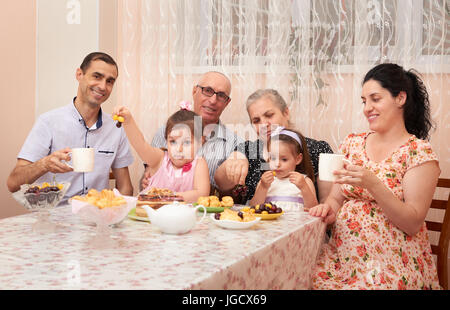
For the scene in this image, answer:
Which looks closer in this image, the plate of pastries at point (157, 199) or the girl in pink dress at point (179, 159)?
the plate of pastries at point (157, 199)

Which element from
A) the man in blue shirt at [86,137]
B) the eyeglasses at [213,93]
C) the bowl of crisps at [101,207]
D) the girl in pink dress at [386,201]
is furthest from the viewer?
the eyeglasses at [213,93]

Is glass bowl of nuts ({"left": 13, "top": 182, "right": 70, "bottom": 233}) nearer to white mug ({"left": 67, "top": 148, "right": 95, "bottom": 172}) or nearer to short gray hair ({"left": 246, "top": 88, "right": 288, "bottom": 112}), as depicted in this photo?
white mug ({"left": 67, "top": 148, "right": 95, "bottom": 172})

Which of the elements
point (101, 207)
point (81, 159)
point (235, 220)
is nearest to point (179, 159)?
point (81, 159)

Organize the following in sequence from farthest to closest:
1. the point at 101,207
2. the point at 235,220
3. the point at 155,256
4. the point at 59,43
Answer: the point at 59,43 → the point at 235,220 → the point at 101,207 → the point at 155,256

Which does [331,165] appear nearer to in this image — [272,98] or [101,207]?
[101,207]

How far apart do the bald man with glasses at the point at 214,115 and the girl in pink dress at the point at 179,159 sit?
302 mm

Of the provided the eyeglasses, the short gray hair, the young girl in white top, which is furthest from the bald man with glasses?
the young girl in white top

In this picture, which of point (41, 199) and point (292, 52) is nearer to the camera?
point (41, 199)

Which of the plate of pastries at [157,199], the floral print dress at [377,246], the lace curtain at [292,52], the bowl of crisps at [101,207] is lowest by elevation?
the floral print dress at [377,246]

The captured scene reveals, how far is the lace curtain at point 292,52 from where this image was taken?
2.79m

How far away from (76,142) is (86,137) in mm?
64

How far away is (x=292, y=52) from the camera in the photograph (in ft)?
9.82

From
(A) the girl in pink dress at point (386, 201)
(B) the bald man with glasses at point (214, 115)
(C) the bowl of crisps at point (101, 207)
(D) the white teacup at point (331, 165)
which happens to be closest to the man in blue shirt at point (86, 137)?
(B) the bald man with glasses at point (214, 115)

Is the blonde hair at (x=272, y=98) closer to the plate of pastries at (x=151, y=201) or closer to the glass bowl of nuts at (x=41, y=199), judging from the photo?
the plate of pastries at (x=151, y=201)
